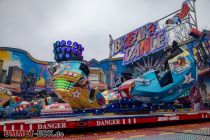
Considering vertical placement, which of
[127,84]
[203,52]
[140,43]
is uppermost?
[140,43]

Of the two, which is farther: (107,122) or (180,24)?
(180,24)

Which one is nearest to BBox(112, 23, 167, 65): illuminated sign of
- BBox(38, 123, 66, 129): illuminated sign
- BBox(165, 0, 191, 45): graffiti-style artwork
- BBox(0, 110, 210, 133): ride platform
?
BBox(165, 0, 191, 45): graffiti-style artwork

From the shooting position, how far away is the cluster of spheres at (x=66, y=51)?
2316 centimetres

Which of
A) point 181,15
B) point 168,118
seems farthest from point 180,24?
point 168,118

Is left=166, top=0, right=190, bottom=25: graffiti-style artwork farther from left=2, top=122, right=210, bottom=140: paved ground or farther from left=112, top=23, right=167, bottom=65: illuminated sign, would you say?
left=2, top=122, right=210, bottom=140: paved ground

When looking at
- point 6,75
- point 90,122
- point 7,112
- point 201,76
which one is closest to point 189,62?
point 201,76

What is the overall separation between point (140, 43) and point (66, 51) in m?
7.86

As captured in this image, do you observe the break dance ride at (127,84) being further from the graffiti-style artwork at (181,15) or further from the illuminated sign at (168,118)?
the illuminated sign at (168,118)

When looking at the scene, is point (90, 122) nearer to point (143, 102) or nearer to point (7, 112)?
point (143, 102)

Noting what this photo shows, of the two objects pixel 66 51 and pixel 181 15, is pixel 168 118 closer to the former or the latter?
pixel 66 51

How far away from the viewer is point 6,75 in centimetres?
3388

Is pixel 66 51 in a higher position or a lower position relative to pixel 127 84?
higher

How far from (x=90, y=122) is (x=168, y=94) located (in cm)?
1496

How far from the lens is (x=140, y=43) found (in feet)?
88.2
